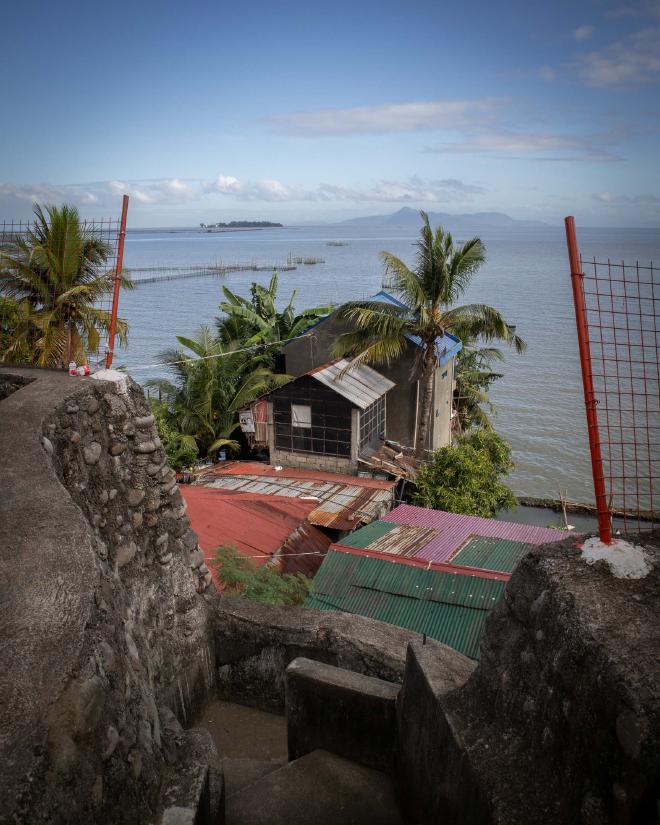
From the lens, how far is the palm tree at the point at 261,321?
23062 mm

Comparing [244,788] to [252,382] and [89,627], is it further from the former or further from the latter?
[252,382]

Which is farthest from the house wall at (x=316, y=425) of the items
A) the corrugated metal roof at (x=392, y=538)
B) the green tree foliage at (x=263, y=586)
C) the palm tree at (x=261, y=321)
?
the green tree foliage at (x=263, y=586)

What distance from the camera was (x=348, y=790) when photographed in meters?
4.79

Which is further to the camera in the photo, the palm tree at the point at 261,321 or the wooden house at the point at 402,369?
the palm tree at the point at 261,321

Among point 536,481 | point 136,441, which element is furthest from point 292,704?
point 536,481

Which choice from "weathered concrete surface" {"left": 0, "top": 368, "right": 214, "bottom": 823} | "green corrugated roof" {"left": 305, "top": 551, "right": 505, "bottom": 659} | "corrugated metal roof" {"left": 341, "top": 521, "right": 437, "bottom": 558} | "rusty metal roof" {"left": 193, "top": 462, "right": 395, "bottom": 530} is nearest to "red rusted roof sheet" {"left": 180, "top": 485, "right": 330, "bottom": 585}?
"rusty metal roof" {"left": 193, "top": 462, "right": 395, "bottom": 530}

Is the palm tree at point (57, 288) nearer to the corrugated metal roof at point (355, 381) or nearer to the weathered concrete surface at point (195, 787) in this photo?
the corrugated metal roof at point (355, 381)

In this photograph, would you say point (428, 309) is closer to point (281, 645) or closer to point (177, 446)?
point (177, 446)

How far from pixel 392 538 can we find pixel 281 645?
19.0 ft

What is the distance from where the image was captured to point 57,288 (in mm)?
12688

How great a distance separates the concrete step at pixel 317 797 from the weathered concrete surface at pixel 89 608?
1028 mm

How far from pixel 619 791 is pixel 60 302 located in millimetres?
12376

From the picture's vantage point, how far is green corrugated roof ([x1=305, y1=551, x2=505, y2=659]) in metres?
8.50

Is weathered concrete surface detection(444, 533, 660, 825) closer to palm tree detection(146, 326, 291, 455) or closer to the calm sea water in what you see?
the calm sea water
